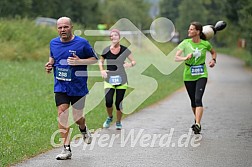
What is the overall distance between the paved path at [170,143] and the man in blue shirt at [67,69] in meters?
0.60

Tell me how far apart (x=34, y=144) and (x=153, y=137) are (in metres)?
2.32

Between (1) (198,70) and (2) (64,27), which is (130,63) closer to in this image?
Answer: (1) (198,70)

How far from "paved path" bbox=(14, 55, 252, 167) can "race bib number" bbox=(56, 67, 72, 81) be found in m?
1.14

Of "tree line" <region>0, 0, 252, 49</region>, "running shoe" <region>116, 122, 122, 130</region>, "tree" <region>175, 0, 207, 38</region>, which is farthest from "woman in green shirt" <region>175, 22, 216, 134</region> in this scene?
"tree" <region>175, 0, 207, 38</region>

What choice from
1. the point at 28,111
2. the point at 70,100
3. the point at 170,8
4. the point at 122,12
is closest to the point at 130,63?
the point at 28,111

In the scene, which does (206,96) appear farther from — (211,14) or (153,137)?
(211,14)

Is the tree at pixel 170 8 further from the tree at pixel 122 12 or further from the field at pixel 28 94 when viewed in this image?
the field at pixel 28 94

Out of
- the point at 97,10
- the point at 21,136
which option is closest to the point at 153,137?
the point at 21,136

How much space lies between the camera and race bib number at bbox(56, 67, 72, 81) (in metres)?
9.92

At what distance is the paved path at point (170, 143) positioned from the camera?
9.74 meters

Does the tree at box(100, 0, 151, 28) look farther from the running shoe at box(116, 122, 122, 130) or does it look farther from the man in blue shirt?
the man in blue shirt

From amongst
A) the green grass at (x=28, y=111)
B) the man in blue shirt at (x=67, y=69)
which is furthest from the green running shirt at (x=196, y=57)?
the man in blue shirt at (x=67, y=69)

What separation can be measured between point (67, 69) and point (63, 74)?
0.33 ft

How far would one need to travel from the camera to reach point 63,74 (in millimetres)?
9961
